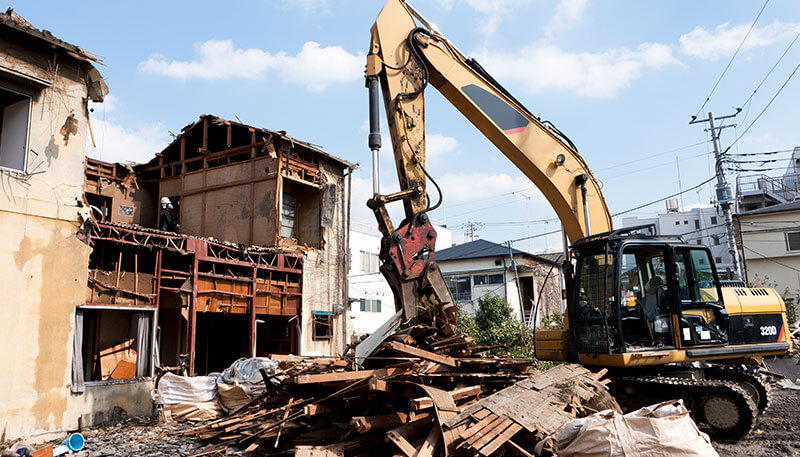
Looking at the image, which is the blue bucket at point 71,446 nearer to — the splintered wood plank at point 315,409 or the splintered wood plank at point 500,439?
the splintered wood plank at point 315,409

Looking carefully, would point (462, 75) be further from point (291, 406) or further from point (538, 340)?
point (291, 406)

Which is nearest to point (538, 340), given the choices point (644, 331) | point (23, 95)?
point (644, 331)

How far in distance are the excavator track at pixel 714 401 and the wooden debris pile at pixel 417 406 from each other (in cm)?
133

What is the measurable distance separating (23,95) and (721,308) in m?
13.3

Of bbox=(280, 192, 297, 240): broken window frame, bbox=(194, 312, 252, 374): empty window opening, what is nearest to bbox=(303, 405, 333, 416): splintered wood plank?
bbox=(194, 312, 252, 374): empty window opening

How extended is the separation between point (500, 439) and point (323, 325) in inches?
552

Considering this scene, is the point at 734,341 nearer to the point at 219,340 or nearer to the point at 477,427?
the point at 477,427

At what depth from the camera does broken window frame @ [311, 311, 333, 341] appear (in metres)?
18.7

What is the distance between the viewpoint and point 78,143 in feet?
37.2

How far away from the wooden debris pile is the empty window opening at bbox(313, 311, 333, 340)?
34.7ft

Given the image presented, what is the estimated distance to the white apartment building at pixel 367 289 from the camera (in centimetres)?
3278

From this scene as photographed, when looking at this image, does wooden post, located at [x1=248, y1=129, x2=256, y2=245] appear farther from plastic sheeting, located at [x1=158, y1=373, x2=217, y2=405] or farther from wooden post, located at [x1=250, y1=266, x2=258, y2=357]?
plastic sheeting, located at [x1=158, y1=373, x2=217, y2=405]

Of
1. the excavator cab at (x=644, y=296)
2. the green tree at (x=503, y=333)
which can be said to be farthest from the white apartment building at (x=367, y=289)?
the excavator cab at (x=644, y=296)

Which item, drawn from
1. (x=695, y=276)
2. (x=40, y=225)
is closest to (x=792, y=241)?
(x=695, y=276)
